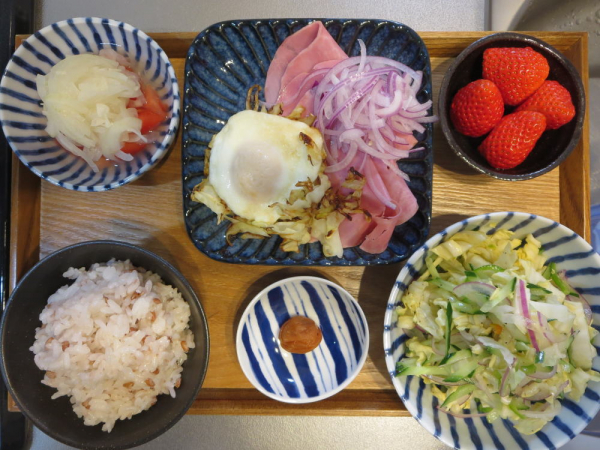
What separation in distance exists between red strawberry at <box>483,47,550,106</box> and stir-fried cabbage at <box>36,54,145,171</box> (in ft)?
3.96

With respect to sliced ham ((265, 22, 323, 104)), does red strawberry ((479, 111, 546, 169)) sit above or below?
below

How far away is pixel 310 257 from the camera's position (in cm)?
151

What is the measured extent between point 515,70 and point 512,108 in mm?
160

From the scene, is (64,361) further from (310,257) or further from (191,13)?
(191,13)

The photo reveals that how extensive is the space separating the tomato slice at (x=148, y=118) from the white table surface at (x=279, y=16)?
58 cm

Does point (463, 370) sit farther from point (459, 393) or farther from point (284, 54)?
point (284, 54)

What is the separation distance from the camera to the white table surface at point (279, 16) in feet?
6.22

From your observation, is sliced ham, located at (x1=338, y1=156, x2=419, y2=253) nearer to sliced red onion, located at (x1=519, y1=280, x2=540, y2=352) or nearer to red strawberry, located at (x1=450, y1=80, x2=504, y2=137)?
red strawberry, located at (x1=450, y1=80, x2=504, y2=137)

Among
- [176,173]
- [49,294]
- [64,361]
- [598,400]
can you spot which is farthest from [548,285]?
[49,294]

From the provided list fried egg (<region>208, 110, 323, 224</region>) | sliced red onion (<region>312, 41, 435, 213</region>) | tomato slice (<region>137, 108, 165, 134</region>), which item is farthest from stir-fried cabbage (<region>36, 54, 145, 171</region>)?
sliced red onion (<region>312, 41, 435, 213</region>)

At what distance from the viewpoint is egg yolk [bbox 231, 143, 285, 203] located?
1435 millimetres

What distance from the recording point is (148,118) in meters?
1.54

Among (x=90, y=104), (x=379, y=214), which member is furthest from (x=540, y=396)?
(x=90, y=104)

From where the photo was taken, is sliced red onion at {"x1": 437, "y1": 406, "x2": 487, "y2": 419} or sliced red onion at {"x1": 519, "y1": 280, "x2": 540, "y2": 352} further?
sliced red onion at {"x1": 437, "y1": 406, "x2": 487, "y2": 419}
